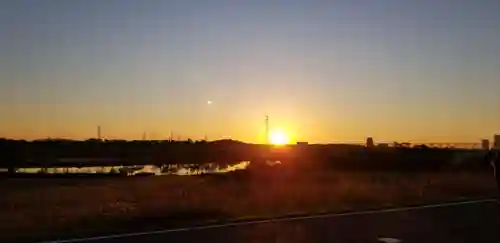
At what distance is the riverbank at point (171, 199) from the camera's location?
17.2 m

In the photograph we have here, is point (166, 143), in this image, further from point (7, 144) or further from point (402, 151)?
point (402, 151)

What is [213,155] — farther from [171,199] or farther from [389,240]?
[389,240]

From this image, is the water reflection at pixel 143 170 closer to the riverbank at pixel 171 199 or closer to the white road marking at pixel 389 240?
the riverbank at pixel 171 199

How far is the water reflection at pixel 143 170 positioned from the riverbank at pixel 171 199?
17.4ft

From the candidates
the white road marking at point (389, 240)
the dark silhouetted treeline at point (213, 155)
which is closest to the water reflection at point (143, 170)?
the dark silhouetted treeline at point (213, 155)

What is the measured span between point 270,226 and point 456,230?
390 centimetres

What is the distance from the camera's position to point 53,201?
2411cm

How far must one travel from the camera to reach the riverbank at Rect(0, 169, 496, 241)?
56.3 feet

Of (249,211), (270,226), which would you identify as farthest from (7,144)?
(270,226)

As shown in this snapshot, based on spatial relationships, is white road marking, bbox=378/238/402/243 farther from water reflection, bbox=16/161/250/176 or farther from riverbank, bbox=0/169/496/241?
water reflection, bbox=16/161/250/176

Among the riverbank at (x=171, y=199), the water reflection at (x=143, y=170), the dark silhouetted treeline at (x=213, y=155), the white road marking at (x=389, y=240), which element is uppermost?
the dark silhouetted treeline at (x=213, y=155)

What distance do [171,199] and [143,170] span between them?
21.2 m

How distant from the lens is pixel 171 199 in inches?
965

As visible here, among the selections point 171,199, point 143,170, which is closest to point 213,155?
point 143,170
